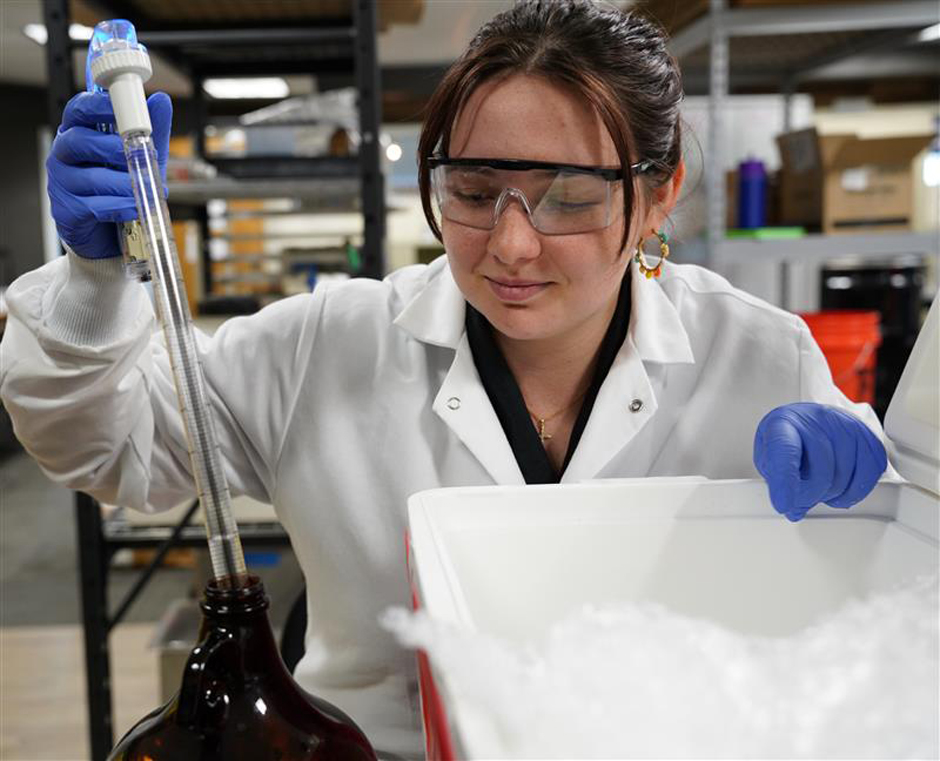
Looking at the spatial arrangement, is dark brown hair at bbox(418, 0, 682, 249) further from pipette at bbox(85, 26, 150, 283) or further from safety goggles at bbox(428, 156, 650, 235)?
pipette at bbox(85, 26, 150, 283)

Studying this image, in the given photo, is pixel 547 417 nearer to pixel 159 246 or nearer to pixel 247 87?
pixel 159 246

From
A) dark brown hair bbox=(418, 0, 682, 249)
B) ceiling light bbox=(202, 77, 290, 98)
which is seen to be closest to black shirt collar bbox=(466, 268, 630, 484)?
dark brown hair bbox=(418, 0, 682, 249)

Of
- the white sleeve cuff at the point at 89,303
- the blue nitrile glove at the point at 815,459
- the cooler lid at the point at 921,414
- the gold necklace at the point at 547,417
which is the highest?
the white sleeve cuff at the point at 89,303

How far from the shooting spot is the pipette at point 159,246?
0.65 m

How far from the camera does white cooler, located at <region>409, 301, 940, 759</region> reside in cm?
62

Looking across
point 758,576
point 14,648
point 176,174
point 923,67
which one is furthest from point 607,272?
point 923,67

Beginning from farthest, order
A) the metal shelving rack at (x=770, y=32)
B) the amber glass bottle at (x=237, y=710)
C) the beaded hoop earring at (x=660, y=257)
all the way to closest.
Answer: the metal shelving rack at (x=770, y=32) → the beaded hoop earring at (x=660, y=257) → the amber glass bottle at (x=237, y=710)

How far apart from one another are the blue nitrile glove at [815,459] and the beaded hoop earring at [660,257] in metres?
0.40

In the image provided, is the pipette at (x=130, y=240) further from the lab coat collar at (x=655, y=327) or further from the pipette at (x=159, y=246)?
the lab coat collar at (x=655, y=327)

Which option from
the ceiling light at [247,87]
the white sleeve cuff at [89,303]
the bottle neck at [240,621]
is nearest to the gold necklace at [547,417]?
the white sleeve cuff at [89,303]

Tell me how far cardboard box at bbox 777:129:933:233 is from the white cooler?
6.90 ft

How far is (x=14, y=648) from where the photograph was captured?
322 cm

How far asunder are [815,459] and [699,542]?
12 cm

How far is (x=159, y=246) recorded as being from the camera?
→ 68 cm
